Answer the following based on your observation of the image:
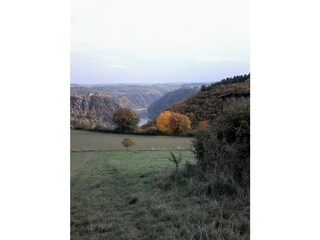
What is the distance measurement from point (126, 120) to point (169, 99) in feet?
1.29

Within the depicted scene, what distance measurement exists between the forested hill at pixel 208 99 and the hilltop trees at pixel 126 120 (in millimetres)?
312

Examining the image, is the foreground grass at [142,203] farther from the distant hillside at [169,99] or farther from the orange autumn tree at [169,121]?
the distant hillside at [169,99]

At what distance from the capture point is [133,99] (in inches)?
112

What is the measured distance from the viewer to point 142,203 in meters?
2.84

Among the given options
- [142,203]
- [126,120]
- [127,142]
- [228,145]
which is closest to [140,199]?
[142,203]

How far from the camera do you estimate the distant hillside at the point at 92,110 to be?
2.79m

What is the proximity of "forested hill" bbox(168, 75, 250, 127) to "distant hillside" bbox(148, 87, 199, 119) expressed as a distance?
0.04 m

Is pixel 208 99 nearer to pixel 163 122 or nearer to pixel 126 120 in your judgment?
pixel 163 122

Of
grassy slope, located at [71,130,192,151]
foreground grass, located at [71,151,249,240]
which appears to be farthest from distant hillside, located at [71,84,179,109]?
foreground grass, located at [71,151,249,240]

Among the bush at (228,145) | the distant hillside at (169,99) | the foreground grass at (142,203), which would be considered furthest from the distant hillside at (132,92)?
the bush at (228,145)
